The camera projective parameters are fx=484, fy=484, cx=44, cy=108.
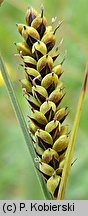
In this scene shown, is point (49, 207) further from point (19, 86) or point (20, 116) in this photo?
point (19, 86)

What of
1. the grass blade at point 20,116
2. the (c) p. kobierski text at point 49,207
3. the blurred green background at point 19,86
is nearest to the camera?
the grass blade at point 20,116

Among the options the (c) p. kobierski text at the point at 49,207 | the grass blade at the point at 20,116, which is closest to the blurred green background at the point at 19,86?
the (c) p. kobierski text at the point at 49,207

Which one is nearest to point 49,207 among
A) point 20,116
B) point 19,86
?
point 20,116

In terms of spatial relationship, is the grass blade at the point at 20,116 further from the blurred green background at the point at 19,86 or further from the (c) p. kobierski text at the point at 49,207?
the blurred green background at the point at 19,86

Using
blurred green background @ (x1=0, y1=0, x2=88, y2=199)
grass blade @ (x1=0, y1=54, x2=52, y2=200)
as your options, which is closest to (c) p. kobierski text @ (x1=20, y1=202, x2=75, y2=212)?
grass blade @ (x1=0, y1=54, x2=52, y2=200)

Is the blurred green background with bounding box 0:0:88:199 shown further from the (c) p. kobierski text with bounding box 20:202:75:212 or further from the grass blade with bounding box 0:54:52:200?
the grass blade with bounding box 0:54:52:200

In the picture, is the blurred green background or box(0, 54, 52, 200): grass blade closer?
box(0, 54, 52, 200): grass blade

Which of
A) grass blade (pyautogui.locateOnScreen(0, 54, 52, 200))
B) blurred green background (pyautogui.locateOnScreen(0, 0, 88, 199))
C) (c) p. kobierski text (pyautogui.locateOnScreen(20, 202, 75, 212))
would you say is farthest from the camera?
blurred green background (pyautogui.locateOnScreen(0, 0, 88, 199))

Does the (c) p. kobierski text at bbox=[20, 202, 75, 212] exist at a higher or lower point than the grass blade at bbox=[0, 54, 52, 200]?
lower
